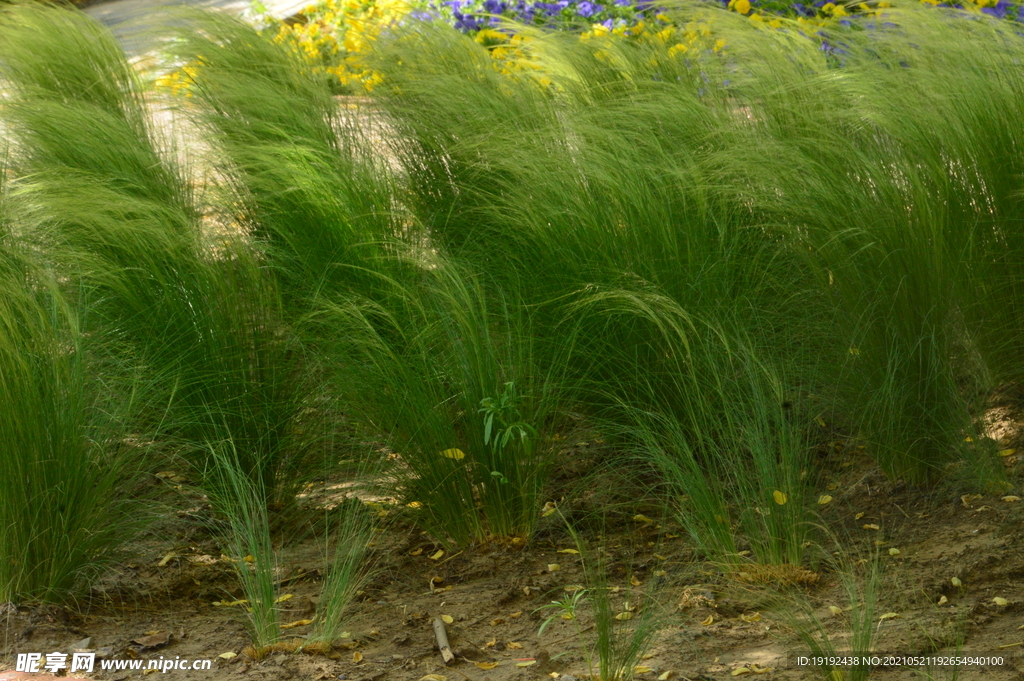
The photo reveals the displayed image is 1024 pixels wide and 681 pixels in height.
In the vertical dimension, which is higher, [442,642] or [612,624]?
[612,624]

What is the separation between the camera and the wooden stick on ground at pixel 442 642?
7.50 feet

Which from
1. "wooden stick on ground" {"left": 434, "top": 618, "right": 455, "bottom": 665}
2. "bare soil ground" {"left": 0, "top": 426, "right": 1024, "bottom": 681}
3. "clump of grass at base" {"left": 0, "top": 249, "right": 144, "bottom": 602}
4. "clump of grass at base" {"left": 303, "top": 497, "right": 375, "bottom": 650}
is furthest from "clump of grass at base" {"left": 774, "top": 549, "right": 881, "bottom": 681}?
"clump of grass at base" {"left": 0, "top": 249, "right": 144, "bottom": 602}

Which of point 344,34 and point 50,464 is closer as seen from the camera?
point 50,464

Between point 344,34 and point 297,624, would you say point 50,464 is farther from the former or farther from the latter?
point 344,34

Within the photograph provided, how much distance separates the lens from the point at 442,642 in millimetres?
2336

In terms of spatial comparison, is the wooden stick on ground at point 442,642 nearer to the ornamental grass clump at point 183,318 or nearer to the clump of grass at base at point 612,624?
the clump of grass at base at point 612,624

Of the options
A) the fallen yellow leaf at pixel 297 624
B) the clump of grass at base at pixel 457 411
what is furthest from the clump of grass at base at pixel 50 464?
the clump of grass at base at pixel 457 411

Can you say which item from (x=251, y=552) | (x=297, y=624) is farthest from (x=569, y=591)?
(x=251, y=552)

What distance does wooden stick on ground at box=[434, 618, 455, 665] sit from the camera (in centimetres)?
229

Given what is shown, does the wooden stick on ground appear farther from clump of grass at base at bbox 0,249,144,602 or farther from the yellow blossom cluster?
the yellow blossom cluster

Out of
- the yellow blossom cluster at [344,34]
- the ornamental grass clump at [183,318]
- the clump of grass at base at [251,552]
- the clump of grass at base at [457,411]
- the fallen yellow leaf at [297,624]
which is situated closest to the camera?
the clump of grass at base at [251,552]

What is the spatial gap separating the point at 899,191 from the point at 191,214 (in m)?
2.47

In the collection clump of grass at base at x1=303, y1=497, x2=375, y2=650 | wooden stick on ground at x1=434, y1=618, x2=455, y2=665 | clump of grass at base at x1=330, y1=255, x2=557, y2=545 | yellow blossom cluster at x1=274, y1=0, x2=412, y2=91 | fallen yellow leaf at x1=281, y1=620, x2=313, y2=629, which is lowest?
fallen yellow leaf at x1=281, y1=620, x2=313, y2=629

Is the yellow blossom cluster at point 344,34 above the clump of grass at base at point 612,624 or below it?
above
